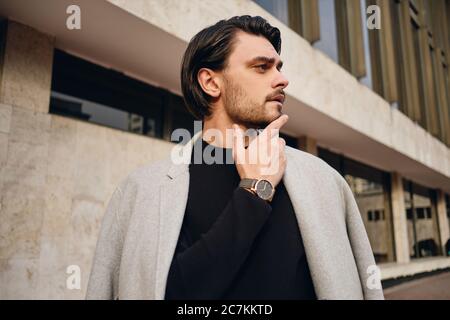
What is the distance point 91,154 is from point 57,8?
183cm

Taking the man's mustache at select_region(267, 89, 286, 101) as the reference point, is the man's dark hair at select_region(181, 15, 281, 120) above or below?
above

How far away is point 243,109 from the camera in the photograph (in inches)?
68.1

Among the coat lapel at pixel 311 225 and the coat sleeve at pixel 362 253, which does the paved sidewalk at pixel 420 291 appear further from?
the coat lapel at pixel 311 225

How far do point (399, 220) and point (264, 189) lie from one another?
14.8 metres

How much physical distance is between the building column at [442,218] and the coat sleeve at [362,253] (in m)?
20.5

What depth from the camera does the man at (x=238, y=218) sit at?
1.38 meters

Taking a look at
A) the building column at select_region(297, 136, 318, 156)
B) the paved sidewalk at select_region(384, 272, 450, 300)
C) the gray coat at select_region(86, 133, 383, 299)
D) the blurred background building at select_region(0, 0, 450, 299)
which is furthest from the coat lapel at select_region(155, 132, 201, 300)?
the building column at select_region(297, 136, 318, 156)

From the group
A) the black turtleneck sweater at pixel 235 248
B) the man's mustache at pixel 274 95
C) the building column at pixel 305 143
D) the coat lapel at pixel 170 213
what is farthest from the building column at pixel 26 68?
the building column at pixel 305 143

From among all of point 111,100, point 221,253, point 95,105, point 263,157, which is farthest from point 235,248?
point 111,100

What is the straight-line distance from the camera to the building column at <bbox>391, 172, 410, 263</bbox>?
1416 centimetres

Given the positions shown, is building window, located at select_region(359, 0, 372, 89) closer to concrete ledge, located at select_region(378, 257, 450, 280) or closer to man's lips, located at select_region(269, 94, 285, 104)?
concrete ledge, located at select_region(378, 257, 450, 280)

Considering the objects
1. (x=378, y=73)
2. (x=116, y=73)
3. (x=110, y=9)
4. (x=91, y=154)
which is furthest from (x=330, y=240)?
(x=378, y=73)

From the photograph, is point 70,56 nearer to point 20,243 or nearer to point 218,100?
point 20,243

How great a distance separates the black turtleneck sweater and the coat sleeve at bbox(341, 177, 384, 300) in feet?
0.77
